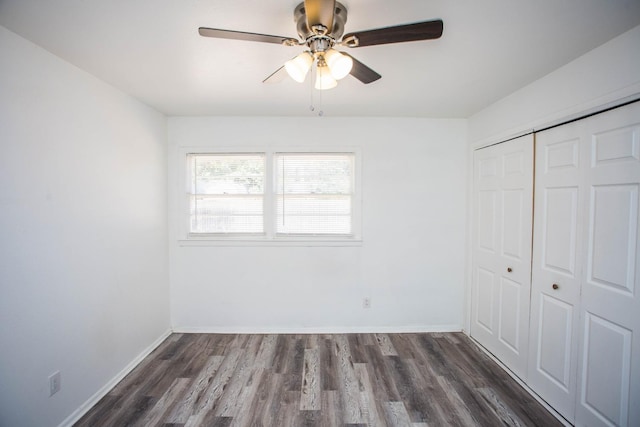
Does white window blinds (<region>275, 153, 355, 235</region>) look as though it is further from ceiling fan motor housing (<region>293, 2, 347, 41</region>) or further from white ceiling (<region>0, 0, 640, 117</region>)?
ceiling fan motor housing (<region>293, 2, 347, 41</region>)

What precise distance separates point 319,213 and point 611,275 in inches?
92.1

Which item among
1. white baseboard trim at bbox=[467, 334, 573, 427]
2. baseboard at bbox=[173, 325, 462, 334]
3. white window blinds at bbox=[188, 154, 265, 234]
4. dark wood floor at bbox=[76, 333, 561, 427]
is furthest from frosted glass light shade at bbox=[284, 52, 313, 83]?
white baseboard trim at bbox=[467, 334, 573, 427]

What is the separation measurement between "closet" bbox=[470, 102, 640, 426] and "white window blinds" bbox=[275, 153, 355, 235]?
167 centimetres

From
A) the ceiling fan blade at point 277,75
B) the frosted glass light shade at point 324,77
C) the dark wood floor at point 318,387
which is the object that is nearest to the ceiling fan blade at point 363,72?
the frosted glass light shade at point 324,77

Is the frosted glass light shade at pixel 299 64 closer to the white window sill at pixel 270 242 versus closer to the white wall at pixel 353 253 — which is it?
the white wall at pixel 353 253

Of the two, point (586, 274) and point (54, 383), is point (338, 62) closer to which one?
point (586, 274)

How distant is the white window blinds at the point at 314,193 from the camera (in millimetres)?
3021

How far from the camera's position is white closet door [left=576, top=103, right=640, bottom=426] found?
1.46 meters

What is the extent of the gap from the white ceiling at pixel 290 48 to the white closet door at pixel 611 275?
62 centimetres

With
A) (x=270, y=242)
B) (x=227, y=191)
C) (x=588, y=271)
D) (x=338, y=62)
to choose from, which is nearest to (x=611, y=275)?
(x=588, y=271)

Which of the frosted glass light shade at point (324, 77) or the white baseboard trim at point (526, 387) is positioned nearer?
the frosted glass light shade at point (324, 77)

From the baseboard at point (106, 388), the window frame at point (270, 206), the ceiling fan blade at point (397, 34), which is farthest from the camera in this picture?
the window frame at point (270, 206)

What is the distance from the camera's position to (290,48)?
5.45ft

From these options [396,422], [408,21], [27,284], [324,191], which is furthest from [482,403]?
[27,284]
